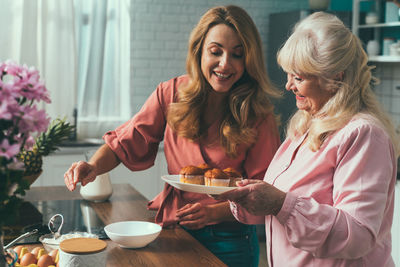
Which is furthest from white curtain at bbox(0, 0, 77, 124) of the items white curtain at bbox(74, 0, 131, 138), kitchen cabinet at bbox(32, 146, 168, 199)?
kitchen cabinet at bbox(32, 146, 168, 199)

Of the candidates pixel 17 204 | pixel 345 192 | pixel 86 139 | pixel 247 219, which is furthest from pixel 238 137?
pixel 86 139

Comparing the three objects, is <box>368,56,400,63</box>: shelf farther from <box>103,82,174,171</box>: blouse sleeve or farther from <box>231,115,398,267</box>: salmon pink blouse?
<box>231,115,398,267</box>: salmon pink blouse

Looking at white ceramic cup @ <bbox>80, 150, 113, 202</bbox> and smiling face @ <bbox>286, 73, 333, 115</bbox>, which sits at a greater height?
smiling face @ <bbox>286, 73, 333, 115</bbox>

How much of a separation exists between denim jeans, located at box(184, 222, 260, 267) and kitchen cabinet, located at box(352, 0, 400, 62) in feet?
9.10

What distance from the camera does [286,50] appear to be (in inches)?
59.7

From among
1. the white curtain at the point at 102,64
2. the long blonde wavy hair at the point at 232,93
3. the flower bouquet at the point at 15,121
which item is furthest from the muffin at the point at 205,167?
the white curtain at the point at 102,64

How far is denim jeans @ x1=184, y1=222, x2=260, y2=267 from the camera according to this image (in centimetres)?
199

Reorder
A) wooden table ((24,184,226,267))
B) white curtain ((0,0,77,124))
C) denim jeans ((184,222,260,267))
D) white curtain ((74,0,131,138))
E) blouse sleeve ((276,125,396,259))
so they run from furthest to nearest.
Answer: white curtain ((74,0,131,138))
white curtain ((0,0,77,124))
denim jeans ((184,222,260,267))
wooden table ((24,184,226,267))
blouse sleeve ((276,125,396,259))

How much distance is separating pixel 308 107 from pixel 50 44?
342 cm

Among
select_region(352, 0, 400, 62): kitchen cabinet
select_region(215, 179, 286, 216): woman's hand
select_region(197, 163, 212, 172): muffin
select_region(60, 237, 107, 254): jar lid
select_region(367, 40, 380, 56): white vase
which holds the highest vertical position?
select_region(352, 0, 400, 62): kitchen cabinet

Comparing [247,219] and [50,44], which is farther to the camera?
[50,44]

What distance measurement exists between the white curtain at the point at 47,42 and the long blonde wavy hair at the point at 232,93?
2550 millimetres

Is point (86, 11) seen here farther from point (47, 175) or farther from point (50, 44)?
point (47, 175)

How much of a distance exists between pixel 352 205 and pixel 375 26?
3.41 m
